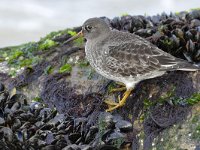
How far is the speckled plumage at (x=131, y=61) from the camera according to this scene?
29.9ft

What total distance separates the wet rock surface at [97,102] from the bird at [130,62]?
206 mm

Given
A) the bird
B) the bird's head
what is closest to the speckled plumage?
the bird

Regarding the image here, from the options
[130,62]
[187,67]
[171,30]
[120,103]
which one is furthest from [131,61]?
[171,30]

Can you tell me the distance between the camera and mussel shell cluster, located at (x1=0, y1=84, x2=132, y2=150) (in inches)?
313

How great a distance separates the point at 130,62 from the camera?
9.23 metres

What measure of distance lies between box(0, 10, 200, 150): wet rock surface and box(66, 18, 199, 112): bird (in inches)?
8.1

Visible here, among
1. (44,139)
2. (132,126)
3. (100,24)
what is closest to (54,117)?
(44,139)

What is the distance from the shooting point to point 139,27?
11.3m

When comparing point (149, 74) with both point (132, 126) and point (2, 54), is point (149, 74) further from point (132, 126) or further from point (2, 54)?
point (2, 54)

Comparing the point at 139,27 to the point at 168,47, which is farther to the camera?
the point at 139,27

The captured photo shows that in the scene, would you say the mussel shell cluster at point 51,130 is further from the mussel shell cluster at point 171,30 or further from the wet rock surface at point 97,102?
the mussel shell cluster at point 171,30

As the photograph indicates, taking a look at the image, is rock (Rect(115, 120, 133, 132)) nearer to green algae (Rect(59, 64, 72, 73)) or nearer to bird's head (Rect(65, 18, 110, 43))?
bird's head (Rect(65, 18, 110, 43))

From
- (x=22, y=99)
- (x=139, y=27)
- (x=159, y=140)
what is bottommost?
(x=159, y=140)

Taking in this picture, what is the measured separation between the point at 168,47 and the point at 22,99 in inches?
113
